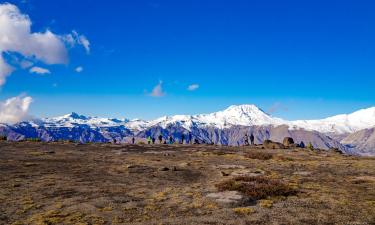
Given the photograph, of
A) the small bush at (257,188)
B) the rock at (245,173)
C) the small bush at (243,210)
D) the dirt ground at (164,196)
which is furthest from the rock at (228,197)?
the rock at (245,173)

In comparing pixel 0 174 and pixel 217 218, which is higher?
pixel 0 174

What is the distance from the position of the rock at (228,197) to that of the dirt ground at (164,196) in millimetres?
256

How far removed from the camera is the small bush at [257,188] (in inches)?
1213

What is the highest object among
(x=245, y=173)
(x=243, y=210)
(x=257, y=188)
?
(x=245, y=173)

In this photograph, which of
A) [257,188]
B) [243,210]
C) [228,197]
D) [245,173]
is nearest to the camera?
[243,210]

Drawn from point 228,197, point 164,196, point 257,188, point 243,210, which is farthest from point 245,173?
point 243,210

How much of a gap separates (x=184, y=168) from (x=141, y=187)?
47.1ft

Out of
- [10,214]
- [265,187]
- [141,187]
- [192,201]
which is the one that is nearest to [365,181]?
[265,187]

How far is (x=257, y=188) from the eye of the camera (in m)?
32.4

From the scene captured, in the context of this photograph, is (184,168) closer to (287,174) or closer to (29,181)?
(287,174)

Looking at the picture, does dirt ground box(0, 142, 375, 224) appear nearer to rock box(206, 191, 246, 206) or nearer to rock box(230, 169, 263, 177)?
rock box(230, 169, 263, 177)

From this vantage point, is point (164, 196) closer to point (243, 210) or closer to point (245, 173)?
point (243, 210)

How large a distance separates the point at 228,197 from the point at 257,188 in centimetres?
355

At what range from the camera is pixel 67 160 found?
2124 inches
